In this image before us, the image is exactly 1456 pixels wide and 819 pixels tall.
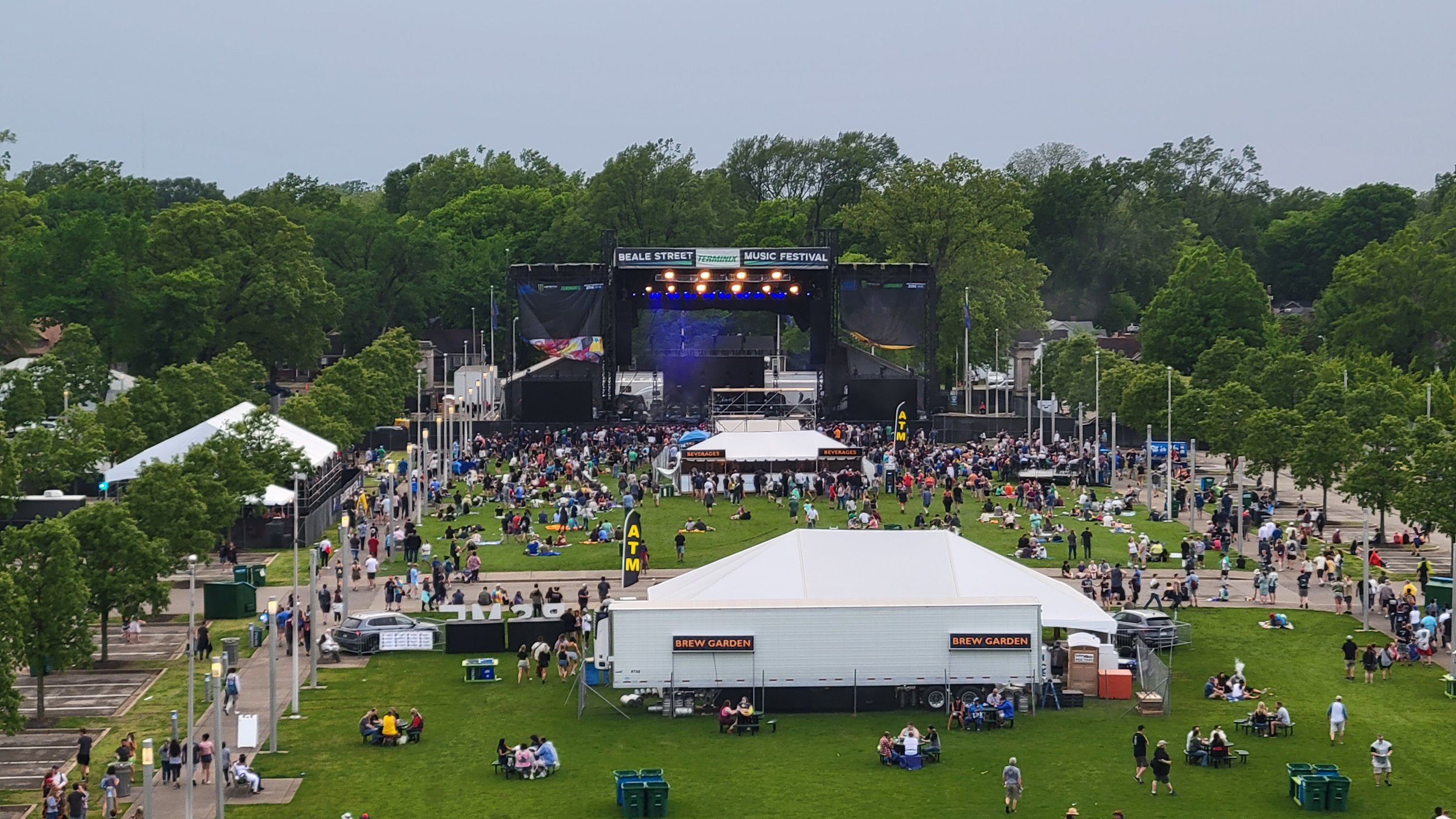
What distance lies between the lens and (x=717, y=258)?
89125mm

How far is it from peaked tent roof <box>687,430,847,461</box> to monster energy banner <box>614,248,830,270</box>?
2005 centimetres

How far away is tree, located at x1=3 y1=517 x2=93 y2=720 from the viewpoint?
3284 centimetres

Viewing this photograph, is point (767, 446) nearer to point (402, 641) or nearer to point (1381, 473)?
point (1381, 473)

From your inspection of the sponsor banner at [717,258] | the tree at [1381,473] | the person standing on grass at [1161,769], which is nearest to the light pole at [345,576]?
the person standing on grass at [1161,769]

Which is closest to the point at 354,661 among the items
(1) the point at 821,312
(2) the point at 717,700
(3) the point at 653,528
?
(2) the point at 717,700

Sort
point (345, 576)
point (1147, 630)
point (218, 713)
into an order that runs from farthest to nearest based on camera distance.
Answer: point (345, 576) → point (1147, 630) → point (218, 713)

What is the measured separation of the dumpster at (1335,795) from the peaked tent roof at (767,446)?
4135cm

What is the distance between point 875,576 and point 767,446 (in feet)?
108

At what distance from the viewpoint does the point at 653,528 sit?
59.5 metres

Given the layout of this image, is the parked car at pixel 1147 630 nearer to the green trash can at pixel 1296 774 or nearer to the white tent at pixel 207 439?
the green trash can at pixel 1296 774

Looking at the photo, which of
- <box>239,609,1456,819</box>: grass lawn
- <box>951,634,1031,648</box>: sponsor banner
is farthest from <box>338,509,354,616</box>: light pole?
<box>951,634,1031,648</box>: sponsor banner

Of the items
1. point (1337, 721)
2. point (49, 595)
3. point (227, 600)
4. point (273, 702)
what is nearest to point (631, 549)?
point (227, 600)

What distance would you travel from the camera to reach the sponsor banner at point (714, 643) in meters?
33.5

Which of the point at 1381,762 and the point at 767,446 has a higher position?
the point at 767,446
